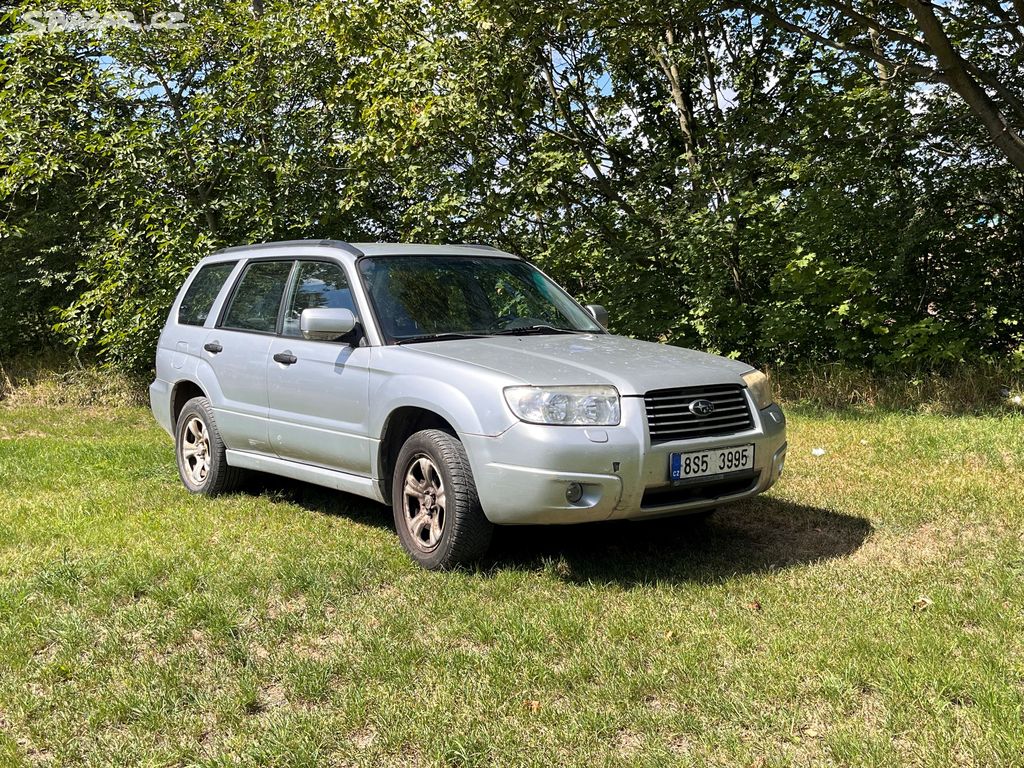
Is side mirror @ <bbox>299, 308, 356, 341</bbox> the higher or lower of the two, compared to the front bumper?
higher

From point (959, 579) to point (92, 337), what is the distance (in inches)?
518

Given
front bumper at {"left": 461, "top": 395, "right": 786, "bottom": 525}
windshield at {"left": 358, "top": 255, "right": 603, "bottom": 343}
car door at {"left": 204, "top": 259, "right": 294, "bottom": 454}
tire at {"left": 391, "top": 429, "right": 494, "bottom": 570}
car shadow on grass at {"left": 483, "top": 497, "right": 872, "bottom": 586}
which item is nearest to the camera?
front bumper at {"left": 461, "top": 395, "right": 786, "bottom": 525}

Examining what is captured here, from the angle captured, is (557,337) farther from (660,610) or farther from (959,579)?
(959,579)

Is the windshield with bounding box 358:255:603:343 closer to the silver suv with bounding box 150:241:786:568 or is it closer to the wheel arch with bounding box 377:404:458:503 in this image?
the silver suv with bounding box 150:241:786:568

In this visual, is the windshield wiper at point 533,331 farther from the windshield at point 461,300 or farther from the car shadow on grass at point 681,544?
the car shadow on grass at point 681,544

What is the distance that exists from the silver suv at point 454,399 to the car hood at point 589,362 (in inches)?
0.6

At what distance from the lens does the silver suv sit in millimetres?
4773

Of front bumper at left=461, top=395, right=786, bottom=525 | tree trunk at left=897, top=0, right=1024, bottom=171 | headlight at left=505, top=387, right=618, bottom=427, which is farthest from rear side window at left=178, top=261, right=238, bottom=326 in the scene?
tree trunk at left=897, top=0, right=1024, bottom=171

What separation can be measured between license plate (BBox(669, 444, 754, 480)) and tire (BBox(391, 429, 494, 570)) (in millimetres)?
995

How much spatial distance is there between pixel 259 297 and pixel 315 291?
28.5 inches

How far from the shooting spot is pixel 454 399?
16.4 feet

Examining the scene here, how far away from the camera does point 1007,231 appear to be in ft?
35.5

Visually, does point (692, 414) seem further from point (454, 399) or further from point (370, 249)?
point (370, 249)

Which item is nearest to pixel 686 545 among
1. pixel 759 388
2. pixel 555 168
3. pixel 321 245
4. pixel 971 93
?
pixel 759 388
